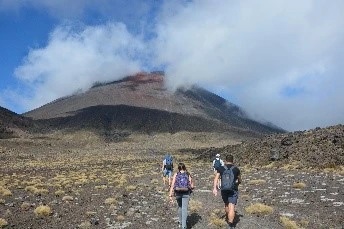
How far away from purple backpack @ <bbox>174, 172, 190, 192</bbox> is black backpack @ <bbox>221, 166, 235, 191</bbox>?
4.36 ft

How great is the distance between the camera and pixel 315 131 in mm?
48875

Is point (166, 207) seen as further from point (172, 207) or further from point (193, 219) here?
point (193, 219)

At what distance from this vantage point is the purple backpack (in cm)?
1457

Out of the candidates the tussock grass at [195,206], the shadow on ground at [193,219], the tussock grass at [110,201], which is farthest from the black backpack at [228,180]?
the tussock grass at [110,201]

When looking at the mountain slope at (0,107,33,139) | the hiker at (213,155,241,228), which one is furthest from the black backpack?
the mountain slope at (0,107,33,139)

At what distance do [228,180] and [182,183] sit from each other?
166cm

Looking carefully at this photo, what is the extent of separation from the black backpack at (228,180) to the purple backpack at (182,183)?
52.3 inches

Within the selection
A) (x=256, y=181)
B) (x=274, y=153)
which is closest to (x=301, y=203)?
(x=256, y=181)

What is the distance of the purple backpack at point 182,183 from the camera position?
14569 mm

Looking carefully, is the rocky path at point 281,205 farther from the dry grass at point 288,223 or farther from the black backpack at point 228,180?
the black backpack at point 228,180

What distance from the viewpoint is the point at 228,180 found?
1359 cm

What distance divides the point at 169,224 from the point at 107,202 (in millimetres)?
Result: 6177

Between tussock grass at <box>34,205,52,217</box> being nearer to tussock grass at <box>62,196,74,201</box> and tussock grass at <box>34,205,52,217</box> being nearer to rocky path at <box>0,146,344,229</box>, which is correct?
rocky path at <box>0,146,344,229</box>

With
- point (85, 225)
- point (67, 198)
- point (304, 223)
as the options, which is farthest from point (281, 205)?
point (67, 198)
